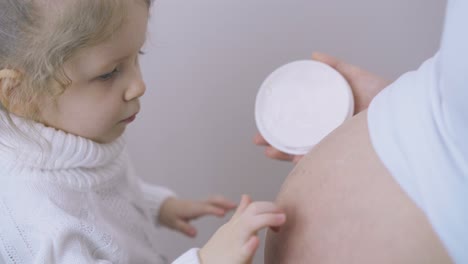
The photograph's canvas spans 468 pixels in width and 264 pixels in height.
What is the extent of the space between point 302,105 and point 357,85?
0.34 feet

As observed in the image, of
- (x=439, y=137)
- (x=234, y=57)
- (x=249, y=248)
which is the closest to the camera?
(x=439, y=137)

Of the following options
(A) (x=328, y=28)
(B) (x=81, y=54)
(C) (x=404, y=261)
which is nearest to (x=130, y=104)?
(B) (x=81, y=54)

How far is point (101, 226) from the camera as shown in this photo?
84 cm

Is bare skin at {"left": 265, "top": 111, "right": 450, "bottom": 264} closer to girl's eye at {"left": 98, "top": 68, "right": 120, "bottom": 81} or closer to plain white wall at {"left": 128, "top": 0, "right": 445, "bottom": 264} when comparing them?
girl's eye at {"left": 98, "top": 68, "right": 120, "bottom": 81}

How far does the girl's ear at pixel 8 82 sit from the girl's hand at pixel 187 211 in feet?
1.35

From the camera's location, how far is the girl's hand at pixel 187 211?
1.06m

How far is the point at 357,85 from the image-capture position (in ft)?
3.20

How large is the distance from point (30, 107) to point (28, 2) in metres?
0.15

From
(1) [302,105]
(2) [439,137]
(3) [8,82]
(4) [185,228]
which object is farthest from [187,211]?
(2) [439,137]

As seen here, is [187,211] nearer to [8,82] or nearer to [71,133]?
[71,133]

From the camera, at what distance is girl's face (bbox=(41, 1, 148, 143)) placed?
0.74 m

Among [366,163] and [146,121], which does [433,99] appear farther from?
[146,121]

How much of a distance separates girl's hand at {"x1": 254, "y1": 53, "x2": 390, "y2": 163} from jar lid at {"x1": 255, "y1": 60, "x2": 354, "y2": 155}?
30 mm

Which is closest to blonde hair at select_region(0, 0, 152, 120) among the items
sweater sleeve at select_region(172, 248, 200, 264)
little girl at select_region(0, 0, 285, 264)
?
little girl at select_region(0, 0, 285, 264)
